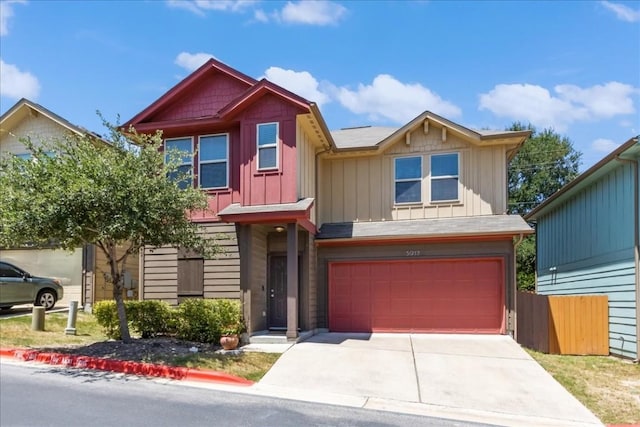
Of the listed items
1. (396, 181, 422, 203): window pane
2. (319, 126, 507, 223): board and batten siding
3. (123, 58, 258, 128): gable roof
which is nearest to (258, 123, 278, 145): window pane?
(123, 58, 258, 128): gable roof

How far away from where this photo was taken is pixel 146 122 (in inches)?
535

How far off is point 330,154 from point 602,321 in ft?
28.8

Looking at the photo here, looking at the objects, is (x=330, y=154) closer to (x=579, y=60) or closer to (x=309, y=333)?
(x=309, y=333)

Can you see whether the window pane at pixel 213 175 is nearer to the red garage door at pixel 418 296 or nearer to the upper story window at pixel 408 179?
the red garage door at pixel 418 296

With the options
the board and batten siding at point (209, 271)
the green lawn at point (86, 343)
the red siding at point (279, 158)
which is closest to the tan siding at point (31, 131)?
the green lawn at point (86, 343)

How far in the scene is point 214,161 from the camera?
1315 centimetres

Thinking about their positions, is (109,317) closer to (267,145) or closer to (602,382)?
(267,145)

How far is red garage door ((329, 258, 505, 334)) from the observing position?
13352mm

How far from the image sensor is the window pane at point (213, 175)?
1304cm

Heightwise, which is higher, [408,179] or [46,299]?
[408,179]

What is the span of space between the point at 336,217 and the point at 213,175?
4.04 meters

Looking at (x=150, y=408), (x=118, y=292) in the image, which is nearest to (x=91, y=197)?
(x=118, y=292)

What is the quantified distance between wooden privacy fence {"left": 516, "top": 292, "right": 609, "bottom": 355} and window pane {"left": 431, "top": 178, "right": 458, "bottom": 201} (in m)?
3.73

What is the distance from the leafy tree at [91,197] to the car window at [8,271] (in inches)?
232
